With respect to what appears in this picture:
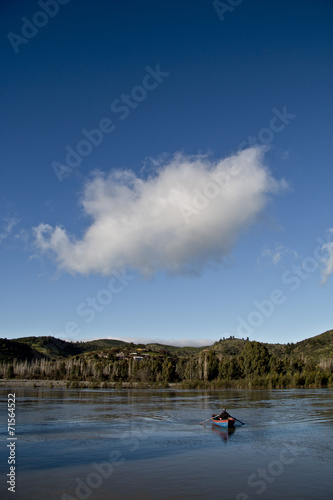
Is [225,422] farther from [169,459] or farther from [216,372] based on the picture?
[216,372]

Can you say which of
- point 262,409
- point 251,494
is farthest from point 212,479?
point 262,409

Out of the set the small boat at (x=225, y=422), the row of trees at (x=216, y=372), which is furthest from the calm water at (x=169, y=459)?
the row of trees at (x=216, y=372)

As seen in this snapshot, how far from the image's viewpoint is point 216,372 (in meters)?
129

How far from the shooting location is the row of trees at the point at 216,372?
111 m

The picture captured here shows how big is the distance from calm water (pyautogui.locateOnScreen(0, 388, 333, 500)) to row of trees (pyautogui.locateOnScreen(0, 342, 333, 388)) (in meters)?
74.6

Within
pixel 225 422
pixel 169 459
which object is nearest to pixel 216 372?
pixel 225 422

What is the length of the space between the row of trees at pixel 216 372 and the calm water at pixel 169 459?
245 feet

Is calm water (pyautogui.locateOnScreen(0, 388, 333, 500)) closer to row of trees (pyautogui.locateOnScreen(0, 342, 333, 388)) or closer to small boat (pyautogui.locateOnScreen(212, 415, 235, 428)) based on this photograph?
small boat (pyautogui.locateOnScreen(212, 415, 235, 428))

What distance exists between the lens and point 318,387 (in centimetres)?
10819

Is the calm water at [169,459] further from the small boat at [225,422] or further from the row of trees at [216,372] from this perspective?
the row of trees at [216,372]

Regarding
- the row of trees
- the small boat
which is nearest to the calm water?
the small boat

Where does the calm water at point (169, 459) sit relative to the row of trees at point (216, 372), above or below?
above

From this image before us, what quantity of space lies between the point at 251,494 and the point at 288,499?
1579 millimetres

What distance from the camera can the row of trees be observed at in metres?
111
